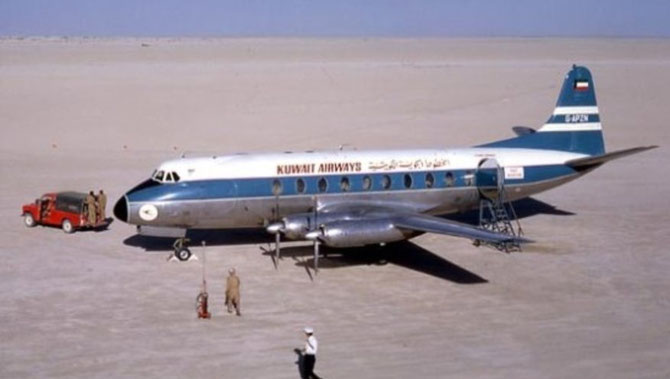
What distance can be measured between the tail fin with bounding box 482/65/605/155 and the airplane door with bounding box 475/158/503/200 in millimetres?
1988

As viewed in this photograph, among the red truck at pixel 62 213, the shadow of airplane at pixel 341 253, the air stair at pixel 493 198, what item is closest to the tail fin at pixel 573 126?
the air stair at pixel 493 198

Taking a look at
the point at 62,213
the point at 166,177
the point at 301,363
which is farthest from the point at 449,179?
the point at 62,213

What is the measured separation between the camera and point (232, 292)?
2069cm

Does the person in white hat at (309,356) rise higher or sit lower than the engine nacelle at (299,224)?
lower

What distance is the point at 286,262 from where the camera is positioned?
2586 cm

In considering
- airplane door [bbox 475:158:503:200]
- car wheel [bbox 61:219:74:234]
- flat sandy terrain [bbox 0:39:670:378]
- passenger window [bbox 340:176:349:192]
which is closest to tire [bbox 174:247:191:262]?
flat sandy terrain [bbox 0:39:670:378]

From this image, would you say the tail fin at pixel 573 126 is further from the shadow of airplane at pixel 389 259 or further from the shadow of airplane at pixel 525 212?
the shadow of airplane at pixel 389 259

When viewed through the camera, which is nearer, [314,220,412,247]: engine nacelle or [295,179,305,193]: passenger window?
[314,220,412,247]: engine nacelle

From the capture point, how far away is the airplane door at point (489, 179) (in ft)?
92.0

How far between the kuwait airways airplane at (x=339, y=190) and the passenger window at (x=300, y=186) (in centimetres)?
3

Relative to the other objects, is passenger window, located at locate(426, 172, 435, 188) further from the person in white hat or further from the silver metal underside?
the person in white hat

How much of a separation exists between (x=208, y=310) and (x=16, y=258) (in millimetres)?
8328

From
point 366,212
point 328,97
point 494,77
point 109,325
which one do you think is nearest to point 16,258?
point 109,325

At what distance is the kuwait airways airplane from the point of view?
24.5 meters
